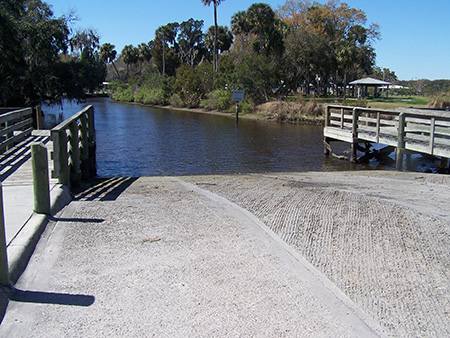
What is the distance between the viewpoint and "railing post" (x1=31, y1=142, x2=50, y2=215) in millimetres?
6641

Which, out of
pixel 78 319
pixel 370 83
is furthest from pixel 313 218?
pixel 370 83

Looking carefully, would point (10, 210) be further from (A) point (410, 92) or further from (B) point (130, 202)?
(A) point (410, 92)

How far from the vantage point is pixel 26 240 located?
223 inches

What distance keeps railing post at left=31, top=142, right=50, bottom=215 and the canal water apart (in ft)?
34.6

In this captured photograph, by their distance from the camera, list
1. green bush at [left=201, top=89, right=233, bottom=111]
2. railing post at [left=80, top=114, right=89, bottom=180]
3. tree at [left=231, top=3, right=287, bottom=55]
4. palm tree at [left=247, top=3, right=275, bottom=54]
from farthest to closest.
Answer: tree at [left=231, top=3, right=287, bottom=55]
palm tree at [left=247, top=3, right=275, bottom=54]
green bush at [left=201, top=89, right=233, bottom=111]
railing post at [left=80, top=114, right=89, bottom=180]

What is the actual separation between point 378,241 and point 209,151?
60.0ft

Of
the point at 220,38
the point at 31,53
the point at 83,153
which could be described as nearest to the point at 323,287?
the point at 83,153

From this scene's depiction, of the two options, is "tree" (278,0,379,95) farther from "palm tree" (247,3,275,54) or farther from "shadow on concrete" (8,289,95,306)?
Answer: "shadow on concrete" (8,289,95,306)

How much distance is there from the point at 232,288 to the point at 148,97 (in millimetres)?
73610

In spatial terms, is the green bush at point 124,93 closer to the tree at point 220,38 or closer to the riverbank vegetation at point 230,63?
the riverbank vegetation at point 230,63

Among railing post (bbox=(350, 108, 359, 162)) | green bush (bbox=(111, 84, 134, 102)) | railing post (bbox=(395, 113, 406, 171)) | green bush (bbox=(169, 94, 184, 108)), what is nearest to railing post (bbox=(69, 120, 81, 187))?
railing post (bbox=(395, 113, 406, 171))

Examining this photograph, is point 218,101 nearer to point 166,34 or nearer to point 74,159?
point 74,159

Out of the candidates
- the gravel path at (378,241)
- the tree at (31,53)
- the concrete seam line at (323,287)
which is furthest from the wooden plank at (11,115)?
the tree at (31,53)

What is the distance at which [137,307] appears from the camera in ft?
14.4
